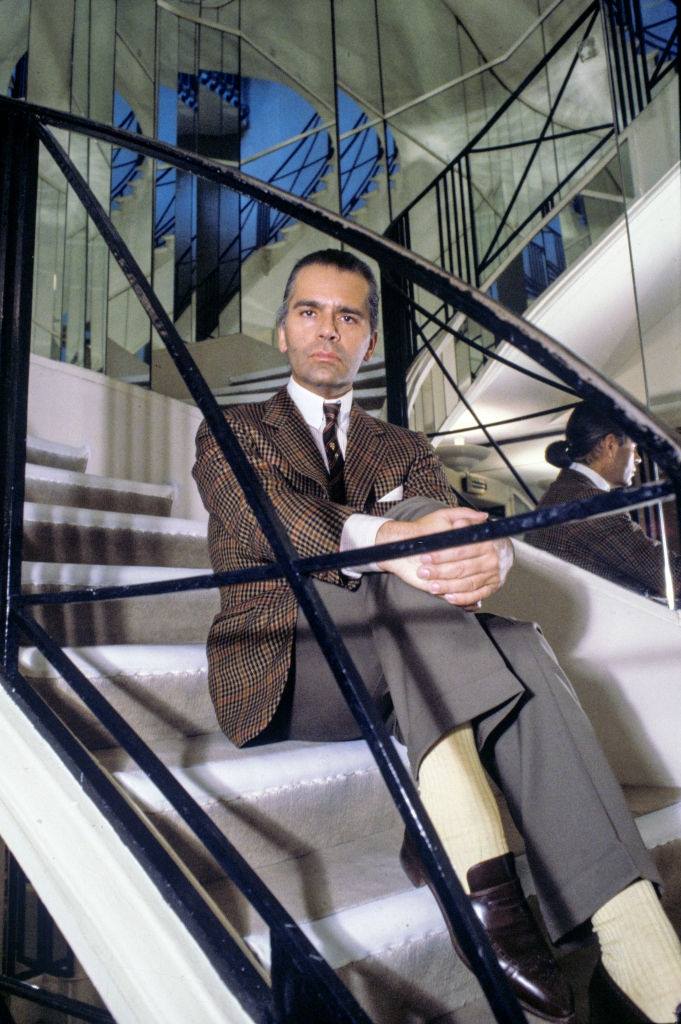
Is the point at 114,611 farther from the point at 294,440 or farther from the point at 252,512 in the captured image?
the point at 252,512

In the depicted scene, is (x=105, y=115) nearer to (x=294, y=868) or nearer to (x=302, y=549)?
(x=302, y=549)

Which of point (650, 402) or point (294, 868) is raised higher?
point (650, 402)

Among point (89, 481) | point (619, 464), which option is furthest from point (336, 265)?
point (619, 464)

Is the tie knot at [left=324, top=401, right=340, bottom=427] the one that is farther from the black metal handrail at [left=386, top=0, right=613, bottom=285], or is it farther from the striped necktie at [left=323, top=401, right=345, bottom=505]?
the black metal handrail at [left=386, top=0, right=613, bottom=285]

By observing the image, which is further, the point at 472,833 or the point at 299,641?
the point at 299,641

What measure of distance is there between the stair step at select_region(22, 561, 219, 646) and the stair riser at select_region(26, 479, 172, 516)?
517 mm

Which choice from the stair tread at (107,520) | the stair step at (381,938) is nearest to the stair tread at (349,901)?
the stair step at (381,938)

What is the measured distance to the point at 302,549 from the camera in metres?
0.93

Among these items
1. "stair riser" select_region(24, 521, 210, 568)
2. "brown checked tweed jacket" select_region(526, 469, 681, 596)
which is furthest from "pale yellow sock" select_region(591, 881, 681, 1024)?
"stair riser" select_region(24, 521, 210, 568)

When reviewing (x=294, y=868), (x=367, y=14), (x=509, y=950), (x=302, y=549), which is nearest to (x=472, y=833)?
(x=509, y=950)

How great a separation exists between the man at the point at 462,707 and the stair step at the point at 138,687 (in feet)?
0.39

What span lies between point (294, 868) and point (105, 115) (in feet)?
14.2

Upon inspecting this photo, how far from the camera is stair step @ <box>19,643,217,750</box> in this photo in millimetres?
1061

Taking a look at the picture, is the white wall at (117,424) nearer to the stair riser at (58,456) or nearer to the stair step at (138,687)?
the stair riser at (58,456)
